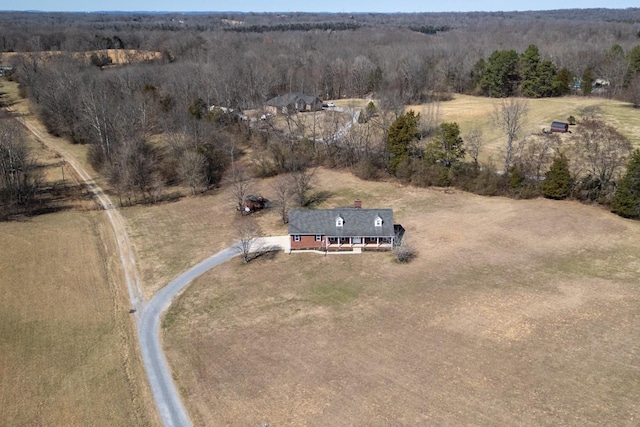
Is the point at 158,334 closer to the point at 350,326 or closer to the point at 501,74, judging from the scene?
the point at 350,326

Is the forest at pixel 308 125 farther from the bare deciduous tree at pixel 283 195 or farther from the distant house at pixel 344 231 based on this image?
the distant house at pixel 344 231

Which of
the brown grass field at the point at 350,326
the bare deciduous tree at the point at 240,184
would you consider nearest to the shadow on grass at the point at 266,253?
the brown grass field at the point at 350,326

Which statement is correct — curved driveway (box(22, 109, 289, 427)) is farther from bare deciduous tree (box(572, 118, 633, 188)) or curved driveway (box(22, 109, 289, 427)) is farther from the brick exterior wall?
bare deciduous tree (box(572, 118, 633, 188))

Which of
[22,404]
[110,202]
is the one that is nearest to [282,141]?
[110,202]

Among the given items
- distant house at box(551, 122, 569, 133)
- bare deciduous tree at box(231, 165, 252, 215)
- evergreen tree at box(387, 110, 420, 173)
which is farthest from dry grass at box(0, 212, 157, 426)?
distant house at box(551, 122, 569, 133)

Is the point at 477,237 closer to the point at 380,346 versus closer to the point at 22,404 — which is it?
the point at 380,346

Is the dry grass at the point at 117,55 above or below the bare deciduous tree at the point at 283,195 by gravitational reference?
above
